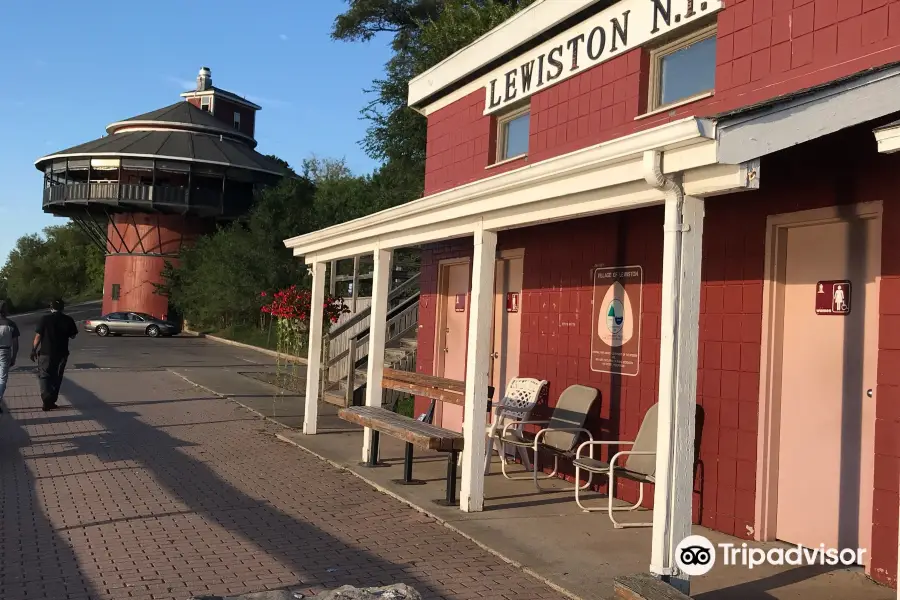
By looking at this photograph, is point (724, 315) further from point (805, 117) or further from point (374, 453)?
point (374, 453)

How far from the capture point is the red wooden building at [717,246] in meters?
4.87

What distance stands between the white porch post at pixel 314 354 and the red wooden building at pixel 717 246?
202cm

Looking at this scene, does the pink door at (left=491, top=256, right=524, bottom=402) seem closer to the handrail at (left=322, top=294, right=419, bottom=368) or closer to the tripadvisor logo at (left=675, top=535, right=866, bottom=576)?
the tripadvisor logo at (left=675, top=535, right=866, bottom=576)

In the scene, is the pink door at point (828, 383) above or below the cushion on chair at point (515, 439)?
above

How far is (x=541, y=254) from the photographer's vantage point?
940 centimetres

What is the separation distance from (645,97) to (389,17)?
77.2 ft

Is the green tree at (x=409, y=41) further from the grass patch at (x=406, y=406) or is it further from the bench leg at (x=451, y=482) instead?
the bench leg at (x=451, y=482)

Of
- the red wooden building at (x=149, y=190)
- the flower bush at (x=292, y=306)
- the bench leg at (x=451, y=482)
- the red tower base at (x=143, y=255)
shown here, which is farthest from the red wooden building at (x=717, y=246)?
the red tower base at (x=143, y=255)

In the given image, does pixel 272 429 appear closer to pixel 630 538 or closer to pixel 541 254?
pixel 541 254

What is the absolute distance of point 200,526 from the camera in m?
6.63

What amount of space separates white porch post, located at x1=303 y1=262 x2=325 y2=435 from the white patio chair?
9.95 feet

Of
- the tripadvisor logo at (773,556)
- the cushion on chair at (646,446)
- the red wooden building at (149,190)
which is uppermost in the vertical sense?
the red wooden building at (149,190)

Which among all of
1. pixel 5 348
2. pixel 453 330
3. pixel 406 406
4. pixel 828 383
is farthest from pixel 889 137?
pixel 406 406

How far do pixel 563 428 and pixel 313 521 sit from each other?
2.56m
